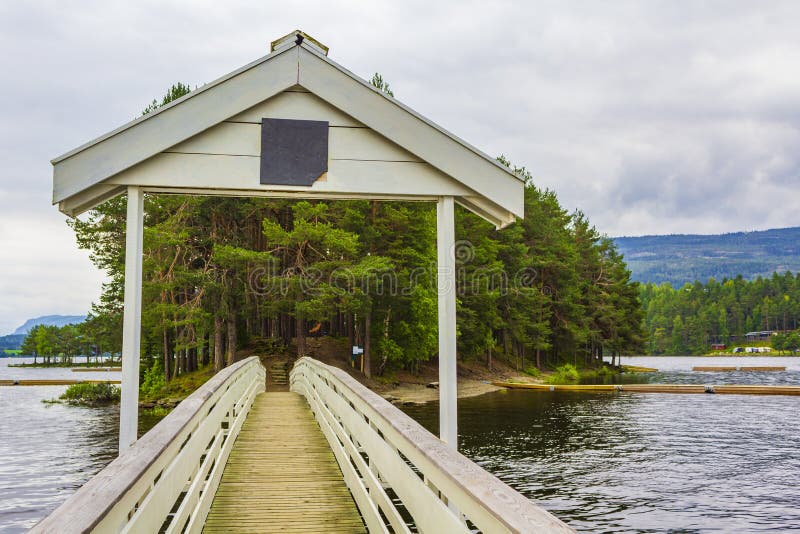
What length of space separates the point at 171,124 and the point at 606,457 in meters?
15.4

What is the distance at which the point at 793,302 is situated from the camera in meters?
137

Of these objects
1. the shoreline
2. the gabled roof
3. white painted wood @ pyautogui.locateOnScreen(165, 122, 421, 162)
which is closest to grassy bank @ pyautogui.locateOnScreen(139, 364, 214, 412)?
the shoreline

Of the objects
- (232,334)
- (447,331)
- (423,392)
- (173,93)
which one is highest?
(173,93)

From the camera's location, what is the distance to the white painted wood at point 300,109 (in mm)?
5223

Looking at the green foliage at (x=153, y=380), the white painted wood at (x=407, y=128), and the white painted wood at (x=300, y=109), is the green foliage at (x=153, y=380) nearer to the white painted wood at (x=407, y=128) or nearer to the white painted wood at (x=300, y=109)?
the white painted wood at (x=300, y=109)

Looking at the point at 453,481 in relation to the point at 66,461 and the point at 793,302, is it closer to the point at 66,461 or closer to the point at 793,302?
the point at 66,461

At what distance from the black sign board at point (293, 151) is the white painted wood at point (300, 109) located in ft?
0.21

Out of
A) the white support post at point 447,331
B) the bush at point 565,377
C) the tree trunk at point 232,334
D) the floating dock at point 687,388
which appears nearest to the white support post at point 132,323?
the white support post at point 447,331

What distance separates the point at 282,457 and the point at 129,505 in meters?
5.40

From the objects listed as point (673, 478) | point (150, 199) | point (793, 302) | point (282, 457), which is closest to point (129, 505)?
point (282, 457)

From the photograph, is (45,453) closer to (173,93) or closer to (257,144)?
(257,144)

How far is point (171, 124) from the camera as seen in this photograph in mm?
5039

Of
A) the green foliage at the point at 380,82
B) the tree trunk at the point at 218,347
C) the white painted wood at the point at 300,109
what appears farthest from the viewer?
the green foliage at the point at 380,82

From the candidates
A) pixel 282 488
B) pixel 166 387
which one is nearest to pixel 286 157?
pixel 282 488
